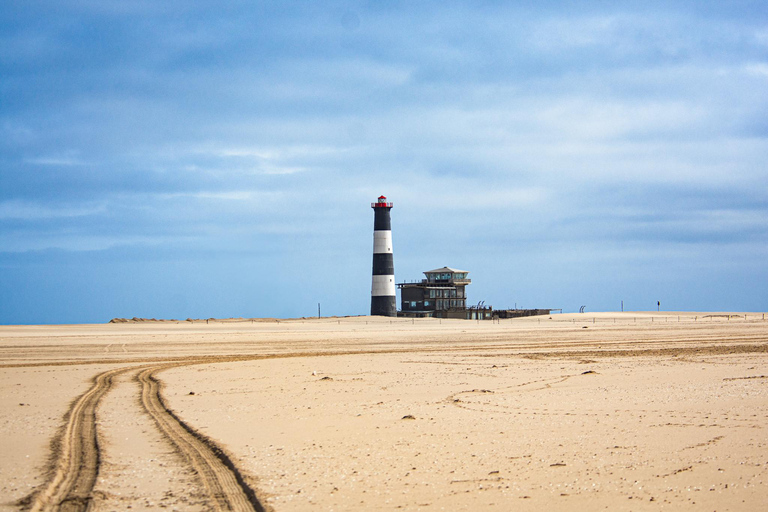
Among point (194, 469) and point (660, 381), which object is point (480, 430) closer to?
point (194, 469)

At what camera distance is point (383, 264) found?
6525cm

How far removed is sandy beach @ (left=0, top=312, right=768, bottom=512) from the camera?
6.15m

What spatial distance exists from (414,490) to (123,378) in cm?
1189

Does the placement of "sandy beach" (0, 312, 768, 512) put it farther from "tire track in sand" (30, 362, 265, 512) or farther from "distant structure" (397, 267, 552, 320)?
"distant structure" (397, 267, 552, 320)

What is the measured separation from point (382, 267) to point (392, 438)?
56593 mm

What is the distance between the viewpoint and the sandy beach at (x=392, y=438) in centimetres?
615

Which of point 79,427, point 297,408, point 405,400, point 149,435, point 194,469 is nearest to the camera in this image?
point 194,469

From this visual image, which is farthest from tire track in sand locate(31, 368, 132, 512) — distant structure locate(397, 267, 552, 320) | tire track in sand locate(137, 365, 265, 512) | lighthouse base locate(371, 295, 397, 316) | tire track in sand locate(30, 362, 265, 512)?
distant structure locate(397, 267, 552, 320)

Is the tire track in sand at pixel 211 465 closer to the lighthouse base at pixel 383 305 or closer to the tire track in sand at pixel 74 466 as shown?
the tire track in sand at pixel 74 466

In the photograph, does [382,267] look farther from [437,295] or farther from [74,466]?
[74,466]

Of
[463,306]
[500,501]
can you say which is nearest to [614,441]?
[500,501]

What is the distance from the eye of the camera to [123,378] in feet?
53.3

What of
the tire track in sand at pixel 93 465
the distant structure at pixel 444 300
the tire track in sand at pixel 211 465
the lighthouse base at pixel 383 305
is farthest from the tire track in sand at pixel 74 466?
the distant structure at pixel 444 300

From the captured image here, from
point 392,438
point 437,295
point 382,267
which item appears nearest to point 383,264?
point 382,267
